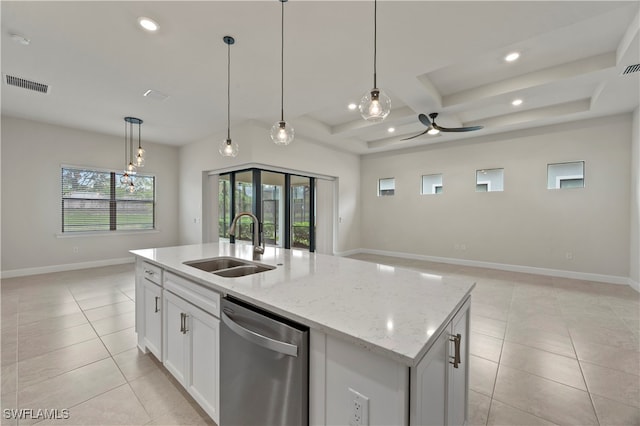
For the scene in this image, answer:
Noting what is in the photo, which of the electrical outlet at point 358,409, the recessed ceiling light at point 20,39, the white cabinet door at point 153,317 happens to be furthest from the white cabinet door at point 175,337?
the recessed ceiling light at point 20,39

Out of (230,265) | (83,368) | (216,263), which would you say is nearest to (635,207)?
(230,265)

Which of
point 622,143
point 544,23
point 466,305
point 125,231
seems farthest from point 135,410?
point 622,143

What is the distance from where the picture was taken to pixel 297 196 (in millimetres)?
6457

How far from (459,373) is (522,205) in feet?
18.1

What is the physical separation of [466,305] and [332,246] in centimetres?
578

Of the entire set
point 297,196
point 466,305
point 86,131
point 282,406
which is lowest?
point 282,406

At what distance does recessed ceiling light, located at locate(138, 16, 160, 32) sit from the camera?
2.33 metres

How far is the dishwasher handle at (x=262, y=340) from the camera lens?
1066 millimetres

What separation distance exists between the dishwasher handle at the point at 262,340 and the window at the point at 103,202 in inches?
248

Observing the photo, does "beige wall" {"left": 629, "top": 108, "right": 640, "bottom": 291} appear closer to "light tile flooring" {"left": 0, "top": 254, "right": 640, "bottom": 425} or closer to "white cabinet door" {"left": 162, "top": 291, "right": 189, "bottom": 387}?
"light tile flooring" {"left": 0, "top": 254, "right": 640, "bottom": 425}

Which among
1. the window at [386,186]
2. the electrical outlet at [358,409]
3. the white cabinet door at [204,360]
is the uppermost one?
the window at [386,186]

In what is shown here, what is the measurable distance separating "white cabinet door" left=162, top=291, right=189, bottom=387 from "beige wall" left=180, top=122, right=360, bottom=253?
3459 millimetres

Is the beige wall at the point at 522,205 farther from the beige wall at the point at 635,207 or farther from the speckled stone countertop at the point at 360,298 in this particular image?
the speckled stone countertop at the point at 360,298

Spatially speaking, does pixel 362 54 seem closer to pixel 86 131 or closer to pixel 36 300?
pixel 36 300
